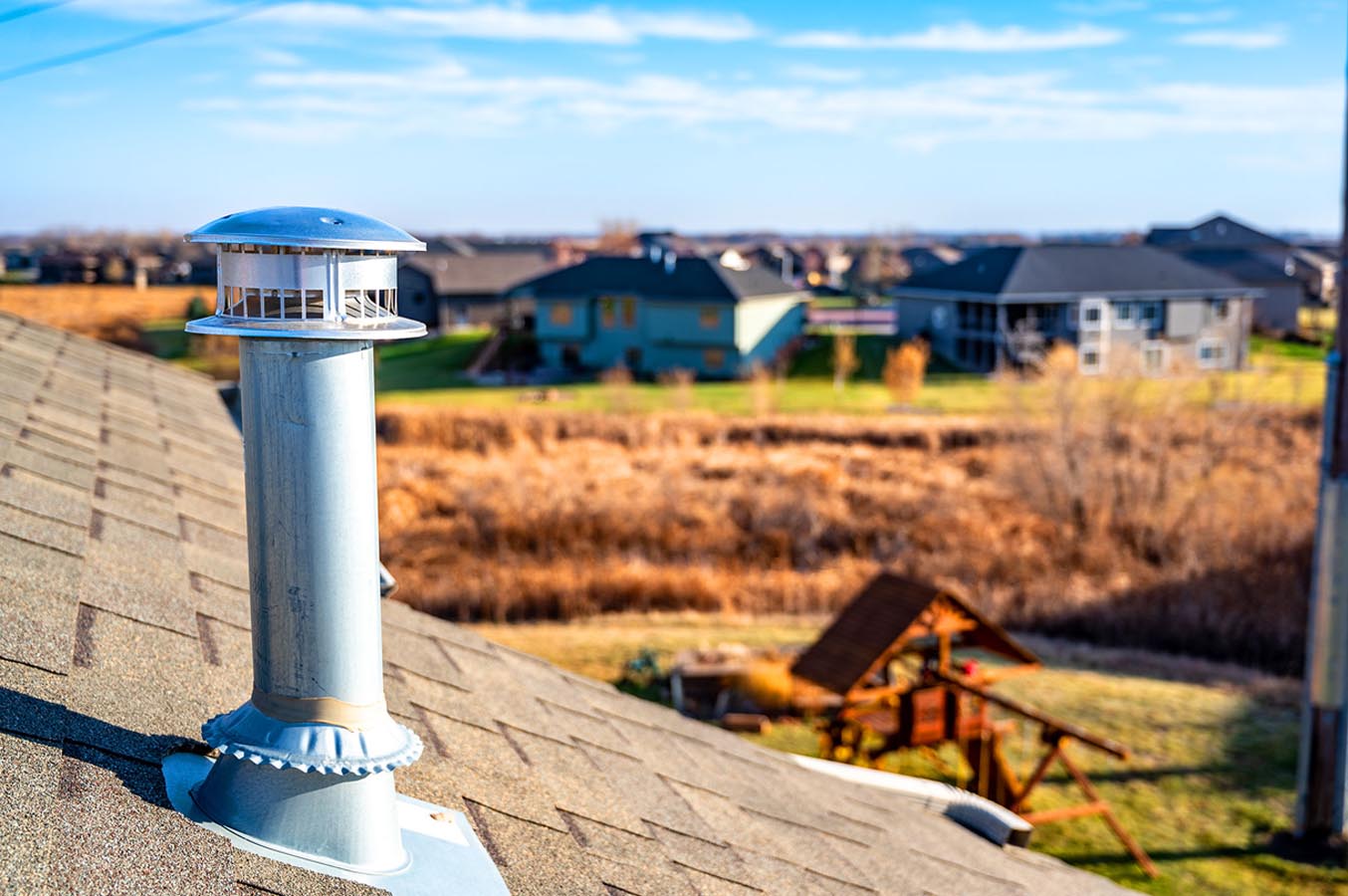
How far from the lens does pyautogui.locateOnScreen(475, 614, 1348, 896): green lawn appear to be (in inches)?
503

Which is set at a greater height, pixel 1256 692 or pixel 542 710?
pixel 542 710

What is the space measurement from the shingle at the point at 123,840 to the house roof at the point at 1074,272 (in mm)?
44139

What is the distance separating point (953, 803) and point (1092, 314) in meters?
42.7

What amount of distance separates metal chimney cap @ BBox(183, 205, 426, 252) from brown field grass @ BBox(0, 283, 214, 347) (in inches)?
2046

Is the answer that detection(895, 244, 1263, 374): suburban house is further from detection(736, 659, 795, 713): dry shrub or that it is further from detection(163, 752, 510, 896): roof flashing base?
detection(163, 752, 510, 896): roof flashing base

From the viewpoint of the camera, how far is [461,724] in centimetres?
409

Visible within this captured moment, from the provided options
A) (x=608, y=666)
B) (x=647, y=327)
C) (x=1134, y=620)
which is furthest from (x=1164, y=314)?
(x=608, y=666)

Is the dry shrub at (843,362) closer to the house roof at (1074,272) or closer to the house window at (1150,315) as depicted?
the house roof at (1074,272)

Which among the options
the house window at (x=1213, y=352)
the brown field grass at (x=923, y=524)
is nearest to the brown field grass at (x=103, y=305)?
the brown field grass at (x=923, y=524)

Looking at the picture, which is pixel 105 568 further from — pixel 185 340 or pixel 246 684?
pixel 185 340

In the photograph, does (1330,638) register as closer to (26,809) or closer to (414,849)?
(414,849)

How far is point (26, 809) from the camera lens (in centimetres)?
226

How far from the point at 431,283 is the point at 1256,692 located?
47816 millimetres

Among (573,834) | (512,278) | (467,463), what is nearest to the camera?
(573,834)
